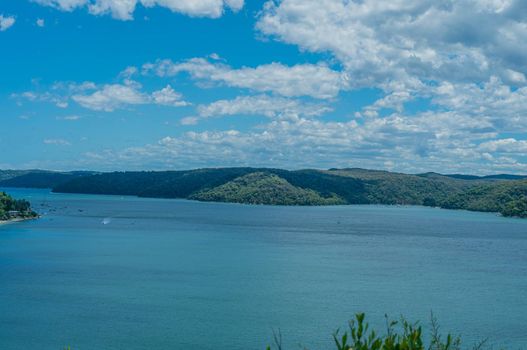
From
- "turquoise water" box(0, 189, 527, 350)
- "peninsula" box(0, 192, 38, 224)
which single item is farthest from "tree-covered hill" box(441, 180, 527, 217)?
"peninsula" box(0, 192, 38, 224)

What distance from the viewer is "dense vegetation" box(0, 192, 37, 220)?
9706 cm

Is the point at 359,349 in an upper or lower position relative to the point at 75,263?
upper

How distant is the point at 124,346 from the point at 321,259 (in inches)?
1351

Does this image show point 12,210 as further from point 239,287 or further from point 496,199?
point 496,199

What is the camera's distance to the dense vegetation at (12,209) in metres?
97.1

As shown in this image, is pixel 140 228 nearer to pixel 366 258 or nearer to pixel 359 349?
pixel 366 258

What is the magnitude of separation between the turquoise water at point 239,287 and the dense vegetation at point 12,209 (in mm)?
14100

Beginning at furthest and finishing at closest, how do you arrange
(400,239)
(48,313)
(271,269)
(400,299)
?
(400,239)
(271,269)
(400,299)
(48,313)

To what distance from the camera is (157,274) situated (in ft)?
163

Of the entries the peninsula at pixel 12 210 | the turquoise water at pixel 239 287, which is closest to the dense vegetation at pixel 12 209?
the peninsula at pixel 12 210

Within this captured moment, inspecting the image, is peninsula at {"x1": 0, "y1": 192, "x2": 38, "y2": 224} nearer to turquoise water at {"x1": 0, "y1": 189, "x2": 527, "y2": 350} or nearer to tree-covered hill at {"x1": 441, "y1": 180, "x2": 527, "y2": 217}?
turquoise water at {"x1": 0, "y1": 189, "x2": 527, "y2": 350}

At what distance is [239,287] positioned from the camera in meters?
44.4

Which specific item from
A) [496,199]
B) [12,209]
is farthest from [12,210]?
[496,199]

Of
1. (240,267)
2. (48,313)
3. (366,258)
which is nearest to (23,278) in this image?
(48,313)
